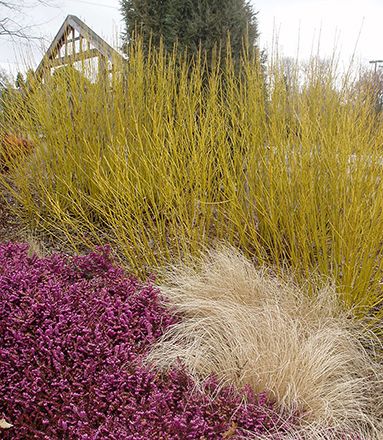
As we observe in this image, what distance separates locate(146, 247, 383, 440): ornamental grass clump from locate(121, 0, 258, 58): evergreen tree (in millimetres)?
2845

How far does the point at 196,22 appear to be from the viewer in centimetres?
474

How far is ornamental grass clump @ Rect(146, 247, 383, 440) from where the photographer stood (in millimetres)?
2041

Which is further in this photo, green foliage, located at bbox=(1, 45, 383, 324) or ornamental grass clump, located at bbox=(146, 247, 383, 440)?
green foliage, located at bbox=(1, 45, 383, 324)

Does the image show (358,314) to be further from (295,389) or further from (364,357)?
(295,389)

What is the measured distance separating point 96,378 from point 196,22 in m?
3.91

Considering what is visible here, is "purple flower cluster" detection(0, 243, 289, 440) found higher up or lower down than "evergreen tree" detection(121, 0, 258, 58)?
lower down

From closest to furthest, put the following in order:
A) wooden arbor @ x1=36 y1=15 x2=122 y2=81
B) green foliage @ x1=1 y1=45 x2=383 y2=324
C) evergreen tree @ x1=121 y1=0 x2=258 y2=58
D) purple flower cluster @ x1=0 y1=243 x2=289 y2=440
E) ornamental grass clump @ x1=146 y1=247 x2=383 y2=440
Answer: purple flower cluster @ x1=0 y1=243 x2=289 y2=440 < ornamental grass clump @ x1=146 y1=247 x2=383 y2=440 < green foliage @ x1=1 y1=45 x2=383 y2=324 < wooden arbor @ x1=36 y1=15 x2=122 y2=81 < evergreen tree @ x1=121 y1=0 x2=258 y2=58

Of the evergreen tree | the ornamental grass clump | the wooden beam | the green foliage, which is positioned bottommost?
the ornamental grass clump

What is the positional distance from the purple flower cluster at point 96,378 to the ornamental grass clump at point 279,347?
0.11m

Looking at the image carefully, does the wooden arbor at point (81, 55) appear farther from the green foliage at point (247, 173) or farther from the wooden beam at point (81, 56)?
the green foliage at point (247, 173)

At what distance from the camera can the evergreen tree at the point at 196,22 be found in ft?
15.6

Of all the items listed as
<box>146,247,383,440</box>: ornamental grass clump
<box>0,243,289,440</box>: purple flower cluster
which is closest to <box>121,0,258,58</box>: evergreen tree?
<box>146,247,383,440</box>: ornamental grass clump

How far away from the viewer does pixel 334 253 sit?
2.92 m

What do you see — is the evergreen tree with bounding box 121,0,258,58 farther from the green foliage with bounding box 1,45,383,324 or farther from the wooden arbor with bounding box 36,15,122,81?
the green foliage with bounding box 1,45,383,324
